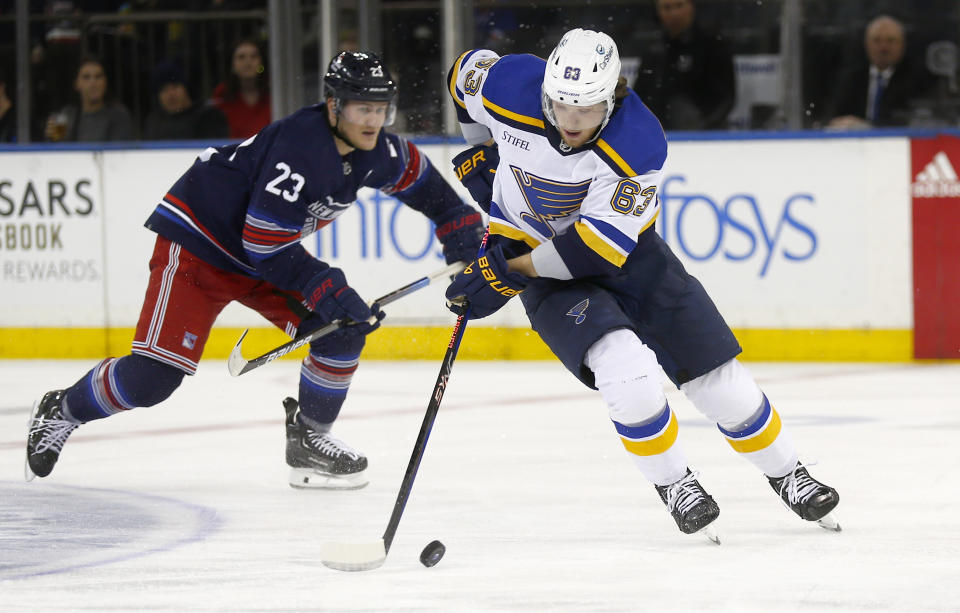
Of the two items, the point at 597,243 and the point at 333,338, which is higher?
the point at 597,243

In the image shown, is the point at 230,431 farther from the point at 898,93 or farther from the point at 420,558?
the point at 898,93

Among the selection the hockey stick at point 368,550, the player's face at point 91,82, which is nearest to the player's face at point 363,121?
the hockey stick at point 368,550

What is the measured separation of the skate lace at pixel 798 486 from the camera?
2912 millimetres

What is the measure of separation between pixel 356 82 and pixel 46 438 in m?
1.13

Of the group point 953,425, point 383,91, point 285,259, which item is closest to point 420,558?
point 285,259

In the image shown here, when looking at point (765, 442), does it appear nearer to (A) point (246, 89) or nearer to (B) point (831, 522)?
(B) point (831, 522)

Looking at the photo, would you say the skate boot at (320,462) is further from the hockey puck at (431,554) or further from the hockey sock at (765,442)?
the hockey sock at (765,442)

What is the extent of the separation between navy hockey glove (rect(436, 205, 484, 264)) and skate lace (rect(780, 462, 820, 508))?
106 cm

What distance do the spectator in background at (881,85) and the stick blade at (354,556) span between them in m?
3.64

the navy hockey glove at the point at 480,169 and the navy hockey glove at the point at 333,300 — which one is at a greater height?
the navy hockey glove at the point at 480,169

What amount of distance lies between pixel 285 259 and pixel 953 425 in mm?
2070

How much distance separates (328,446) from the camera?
358cm

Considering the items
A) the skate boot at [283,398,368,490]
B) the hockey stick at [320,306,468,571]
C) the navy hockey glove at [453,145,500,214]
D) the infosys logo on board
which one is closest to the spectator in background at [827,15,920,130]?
the infosys logo on board

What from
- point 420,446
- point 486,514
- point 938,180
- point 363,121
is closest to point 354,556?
point 420,446
